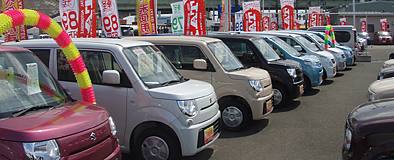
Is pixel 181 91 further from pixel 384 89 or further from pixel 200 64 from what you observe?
pixel 384 89

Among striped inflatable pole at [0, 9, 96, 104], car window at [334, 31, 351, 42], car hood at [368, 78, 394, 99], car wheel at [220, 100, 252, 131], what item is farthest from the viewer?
car window at [334, 31, 351, 42]

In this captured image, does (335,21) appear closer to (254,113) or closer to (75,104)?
(254,113)

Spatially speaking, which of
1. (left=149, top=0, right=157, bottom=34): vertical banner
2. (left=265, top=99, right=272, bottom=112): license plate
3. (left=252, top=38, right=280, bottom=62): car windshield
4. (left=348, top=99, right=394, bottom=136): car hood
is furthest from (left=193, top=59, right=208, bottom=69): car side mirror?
(left=149, top=0, right=157, bottom=34): vertical banner

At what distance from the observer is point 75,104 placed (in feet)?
12.4

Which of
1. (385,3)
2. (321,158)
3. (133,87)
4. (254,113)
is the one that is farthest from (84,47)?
(385,3)

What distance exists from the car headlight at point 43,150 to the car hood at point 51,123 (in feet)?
0.13

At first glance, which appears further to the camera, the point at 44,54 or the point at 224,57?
the point at 224,57

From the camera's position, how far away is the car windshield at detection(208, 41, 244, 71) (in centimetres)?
665

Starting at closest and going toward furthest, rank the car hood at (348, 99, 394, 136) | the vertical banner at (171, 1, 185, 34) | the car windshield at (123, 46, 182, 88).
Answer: the car hood at (348, 99, 394, 136), the car windshield at (123, 46, 182, 88), the vertical banner at (171, 1, 185, 34)

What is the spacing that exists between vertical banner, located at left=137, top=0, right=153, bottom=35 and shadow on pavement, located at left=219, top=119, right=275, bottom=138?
6.26 m

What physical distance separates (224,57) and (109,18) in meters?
5.01

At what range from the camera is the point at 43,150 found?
9.08ft

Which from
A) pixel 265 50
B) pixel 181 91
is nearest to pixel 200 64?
pixel 181 91

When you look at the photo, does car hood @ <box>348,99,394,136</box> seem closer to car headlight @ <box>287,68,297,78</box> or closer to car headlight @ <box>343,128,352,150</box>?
car headlight @ <box>343,128,352,150</box>
